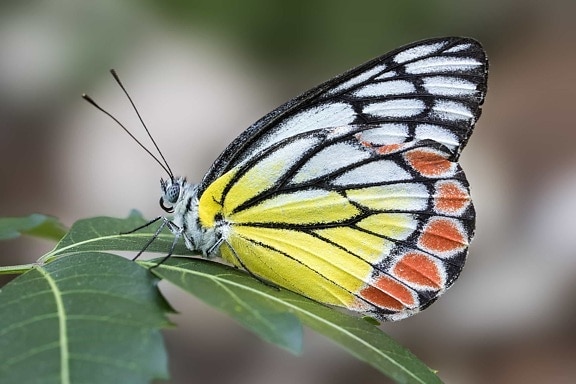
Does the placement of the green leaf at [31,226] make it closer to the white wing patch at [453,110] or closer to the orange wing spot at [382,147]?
the orange wing spot at [382,147]

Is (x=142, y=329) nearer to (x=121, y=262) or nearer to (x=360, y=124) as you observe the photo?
(x=121, y=262)

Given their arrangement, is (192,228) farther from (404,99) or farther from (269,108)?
(269,108)

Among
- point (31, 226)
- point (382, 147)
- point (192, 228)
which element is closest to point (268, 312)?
point (192, 228)

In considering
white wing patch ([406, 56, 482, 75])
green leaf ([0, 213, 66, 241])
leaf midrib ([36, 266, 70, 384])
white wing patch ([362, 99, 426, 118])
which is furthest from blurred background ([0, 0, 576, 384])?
leaf midrib ([36, 266, 70, 384])

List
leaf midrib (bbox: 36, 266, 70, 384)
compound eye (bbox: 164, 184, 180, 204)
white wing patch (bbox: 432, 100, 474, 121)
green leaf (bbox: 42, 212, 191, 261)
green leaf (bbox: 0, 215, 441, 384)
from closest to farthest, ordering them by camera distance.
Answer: leaf midrib (bbox: 36, 266, 70, 384) → green leaf (bbox: 0, 215, 441, 384) → green leaf (bbox: 42, 212, 191, 261) → compound eye (bbox: 164, 184, 180, 204) → white wing patch (bbox: 432, 100, 474, 121)

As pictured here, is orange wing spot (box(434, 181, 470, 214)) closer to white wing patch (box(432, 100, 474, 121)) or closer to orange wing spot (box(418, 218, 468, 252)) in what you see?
orange wing spot (box(418, 218, 468, 252))

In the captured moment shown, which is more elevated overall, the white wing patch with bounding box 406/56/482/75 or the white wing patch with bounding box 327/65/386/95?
the white wing patch with bounding box 406/56/482/75

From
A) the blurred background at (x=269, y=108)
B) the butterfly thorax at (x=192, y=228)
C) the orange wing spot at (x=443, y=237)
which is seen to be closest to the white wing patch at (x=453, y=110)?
the orange wing spot at (x=443, y=237)
